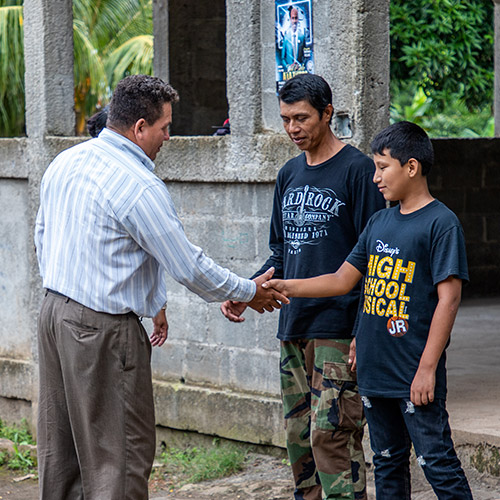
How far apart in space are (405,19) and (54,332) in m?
8.37

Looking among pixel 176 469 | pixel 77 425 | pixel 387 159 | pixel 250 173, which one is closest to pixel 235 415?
pixel 176 469

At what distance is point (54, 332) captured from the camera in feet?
12.0

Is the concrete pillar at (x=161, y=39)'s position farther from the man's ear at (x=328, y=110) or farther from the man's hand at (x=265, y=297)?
the man's hand at (x=265, y=297)

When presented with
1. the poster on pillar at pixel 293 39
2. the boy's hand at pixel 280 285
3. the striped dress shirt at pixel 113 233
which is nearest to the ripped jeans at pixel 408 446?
the boy's hand at pixel 280 285

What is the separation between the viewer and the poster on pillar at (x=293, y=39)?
5.24 meters

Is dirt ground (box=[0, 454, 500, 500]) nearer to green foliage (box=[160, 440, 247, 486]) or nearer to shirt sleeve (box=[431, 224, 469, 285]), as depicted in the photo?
green foliage (box=[160, 440, 247, 486])

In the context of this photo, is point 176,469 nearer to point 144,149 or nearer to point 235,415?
point 235,415

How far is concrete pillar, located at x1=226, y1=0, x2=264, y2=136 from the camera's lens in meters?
5.54

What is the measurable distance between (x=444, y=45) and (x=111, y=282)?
8.49 m

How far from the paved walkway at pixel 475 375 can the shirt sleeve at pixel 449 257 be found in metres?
1.58

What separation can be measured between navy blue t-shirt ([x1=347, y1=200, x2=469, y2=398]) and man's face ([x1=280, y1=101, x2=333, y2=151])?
0.60m

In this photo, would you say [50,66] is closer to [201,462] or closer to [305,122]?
[201,462]

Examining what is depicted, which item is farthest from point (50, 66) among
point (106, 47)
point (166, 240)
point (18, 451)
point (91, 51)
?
point (106, 47)

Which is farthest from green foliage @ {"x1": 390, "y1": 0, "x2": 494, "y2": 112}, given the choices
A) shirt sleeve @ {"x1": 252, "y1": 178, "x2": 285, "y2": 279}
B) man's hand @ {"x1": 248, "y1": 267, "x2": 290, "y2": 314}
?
man's hand @ {"x1": 248, "y1": 267, "x2": 290, "y2": 314}
